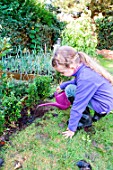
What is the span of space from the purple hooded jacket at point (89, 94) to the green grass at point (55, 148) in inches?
7.6

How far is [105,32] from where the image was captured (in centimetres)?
848

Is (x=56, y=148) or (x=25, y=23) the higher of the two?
(x=25, y=23)

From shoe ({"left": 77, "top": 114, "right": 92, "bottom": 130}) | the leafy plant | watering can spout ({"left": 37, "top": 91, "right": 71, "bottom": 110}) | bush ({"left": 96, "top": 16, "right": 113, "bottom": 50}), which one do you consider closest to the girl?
shoe ({"left": 77, "top": 114, "right": 92, "bottom": 130})

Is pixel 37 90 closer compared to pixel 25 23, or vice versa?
pixel 37 90

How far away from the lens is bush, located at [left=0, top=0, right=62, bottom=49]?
17.3ft

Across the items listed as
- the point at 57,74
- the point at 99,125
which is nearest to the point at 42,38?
the point at 57,74

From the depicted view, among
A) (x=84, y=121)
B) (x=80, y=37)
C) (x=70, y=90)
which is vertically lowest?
(x=84, y=121)

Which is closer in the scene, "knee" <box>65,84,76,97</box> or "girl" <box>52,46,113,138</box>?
"girl" <box>52,46,113,138</box>

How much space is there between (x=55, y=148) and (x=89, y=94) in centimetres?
62

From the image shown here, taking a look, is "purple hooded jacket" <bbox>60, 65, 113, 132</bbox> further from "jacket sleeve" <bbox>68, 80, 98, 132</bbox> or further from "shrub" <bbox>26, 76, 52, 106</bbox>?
"shrub" <bbox>26, 76, 52, 106</bbox>

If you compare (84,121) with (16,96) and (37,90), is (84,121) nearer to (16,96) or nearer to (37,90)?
(37,90)

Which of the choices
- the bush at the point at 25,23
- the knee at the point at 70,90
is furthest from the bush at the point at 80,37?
the knee at the point at 70,90

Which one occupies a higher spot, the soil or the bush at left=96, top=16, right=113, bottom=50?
the bush at left=96, top=16, right=113, bottom=50

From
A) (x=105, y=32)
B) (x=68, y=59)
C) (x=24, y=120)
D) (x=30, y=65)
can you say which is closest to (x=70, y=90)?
(x=68, y=59)
